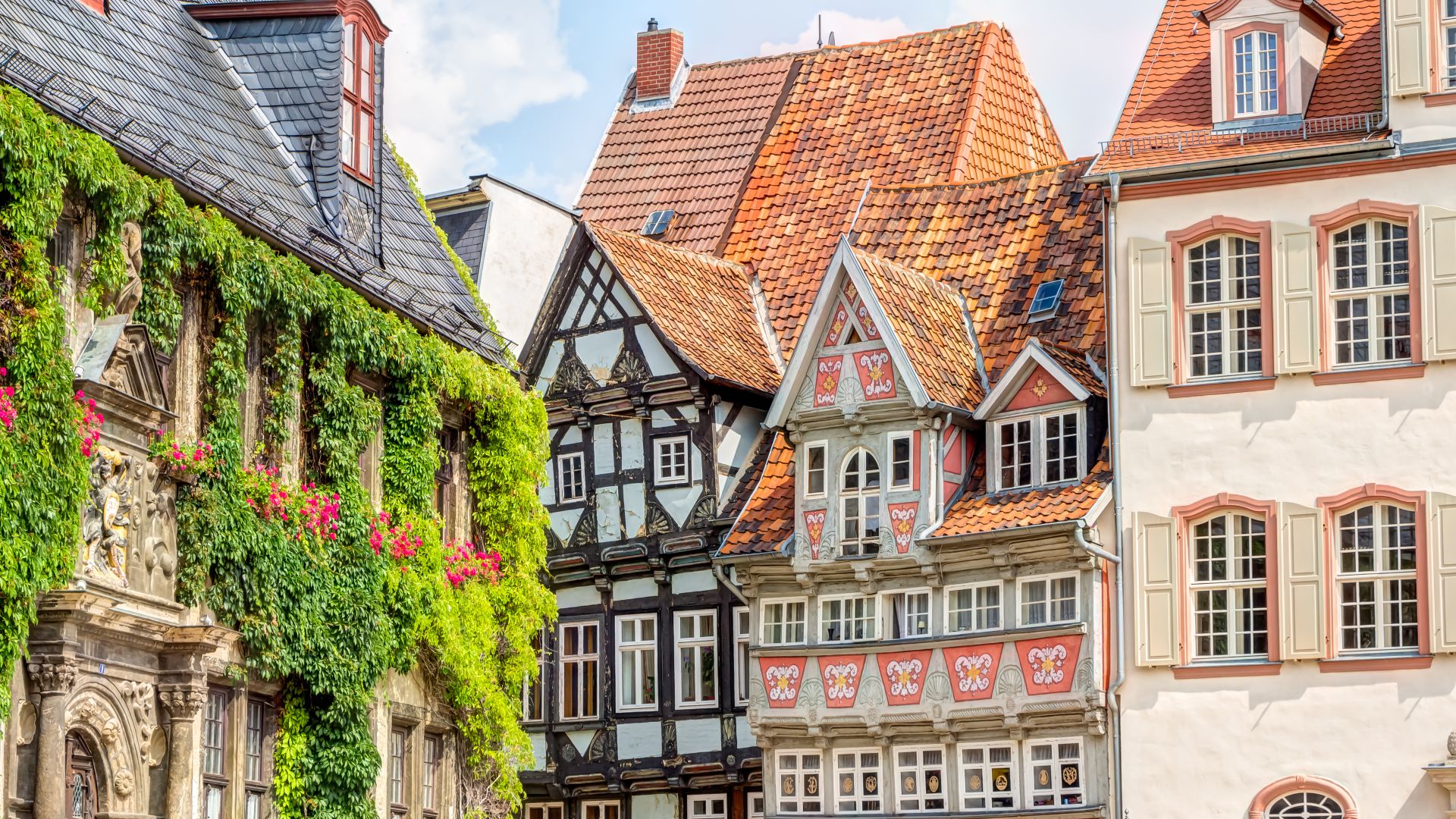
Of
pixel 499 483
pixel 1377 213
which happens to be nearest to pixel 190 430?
pixel 499 483

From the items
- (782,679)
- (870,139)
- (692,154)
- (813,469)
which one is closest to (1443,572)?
(813,469)

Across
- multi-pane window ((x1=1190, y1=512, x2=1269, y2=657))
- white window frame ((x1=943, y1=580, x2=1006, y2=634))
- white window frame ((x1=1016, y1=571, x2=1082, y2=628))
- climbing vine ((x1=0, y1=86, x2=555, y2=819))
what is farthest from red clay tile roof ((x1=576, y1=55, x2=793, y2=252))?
multi-pane window ((x1=1190, y1=512, x2=1269, y2=657))

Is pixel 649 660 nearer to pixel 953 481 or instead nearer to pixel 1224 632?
pixel 953 481

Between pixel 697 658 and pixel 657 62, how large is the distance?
521 inches

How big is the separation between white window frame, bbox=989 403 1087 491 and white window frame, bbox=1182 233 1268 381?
182 centimetres

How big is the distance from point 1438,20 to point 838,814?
493 inches

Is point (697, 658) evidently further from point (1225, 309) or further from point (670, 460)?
point (1225, 309)

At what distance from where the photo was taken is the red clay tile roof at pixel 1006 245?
118 ft

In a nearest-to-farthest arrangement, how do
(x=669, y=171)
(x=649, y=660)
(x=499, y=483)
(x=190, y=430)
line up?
(x=190, y=430) → (x=499, y=483) → (x=649, y=660) → (x=669, y=171)

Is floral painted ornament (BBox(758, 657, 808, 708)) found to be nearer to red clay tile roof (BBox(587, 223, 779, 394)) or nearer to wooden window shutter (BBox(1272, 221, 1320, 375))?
red clay tile roof (BBox(587, 223, 779, 394))

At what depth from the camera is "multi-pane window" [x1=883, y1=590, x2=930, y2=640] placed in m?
34.2

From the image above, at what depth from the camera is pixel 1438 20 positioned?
3148 cm

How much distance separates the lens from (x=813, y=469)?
115 ft

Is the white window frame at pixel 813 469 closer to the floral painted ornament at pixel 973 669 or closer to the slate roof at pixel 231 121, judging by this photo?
the floral painted ornament at pixel 973 669
